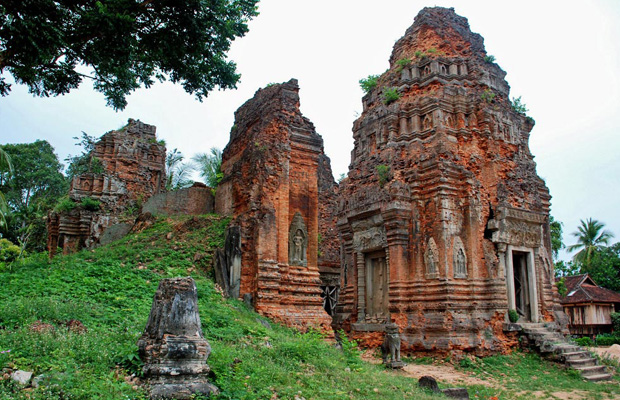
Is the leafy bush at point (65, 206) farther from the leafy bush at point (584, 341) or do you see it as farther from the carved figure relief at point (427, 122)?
the leafy bush at point (584, 341)

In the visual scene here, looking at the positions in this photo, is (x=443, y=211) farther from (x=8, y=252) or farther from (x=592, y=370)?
(x=8, y=252)

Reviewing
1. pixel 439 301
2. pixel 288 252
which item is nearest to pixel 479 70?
pixel 439 301

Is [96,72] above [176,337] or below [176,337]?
above

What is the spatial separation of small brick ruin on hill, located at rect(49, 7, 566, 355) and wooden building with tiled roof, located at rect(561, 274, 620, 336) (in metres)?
11.4

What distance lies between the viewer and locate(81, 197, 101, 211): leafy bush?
18.9m

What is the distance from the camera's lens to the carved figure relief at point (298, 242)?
40.8 ft

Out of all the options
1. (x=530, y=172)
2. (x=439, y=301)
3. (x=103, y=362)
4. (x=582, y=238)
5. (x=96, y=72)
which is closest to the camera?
(x=103, y=362)

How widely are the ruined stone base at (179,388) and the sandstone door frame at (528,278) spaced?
11.8 m

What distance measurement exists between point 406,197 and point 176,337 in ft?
36.5

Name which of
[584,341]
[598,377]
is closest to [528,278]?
[598,377]

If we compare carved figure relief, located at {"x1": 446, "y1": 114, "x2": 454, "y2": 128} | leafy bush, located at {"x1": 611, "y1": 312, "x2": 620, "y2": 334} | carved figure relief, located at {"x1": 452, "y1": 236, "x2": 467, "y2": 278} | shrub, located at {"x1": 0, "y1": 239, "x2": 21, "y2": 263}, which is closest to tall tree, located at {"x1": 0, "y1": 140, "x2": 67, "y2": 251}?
shrub, located at {"x1": 0, "y1": 239, "x2": 21, "y2": 263}

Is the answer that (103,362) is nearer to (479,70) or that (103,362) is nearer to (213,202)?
(213,202)

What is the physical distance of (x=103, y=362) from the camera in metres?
5.84

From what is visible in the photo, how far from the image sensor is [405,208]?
52.0 ft
